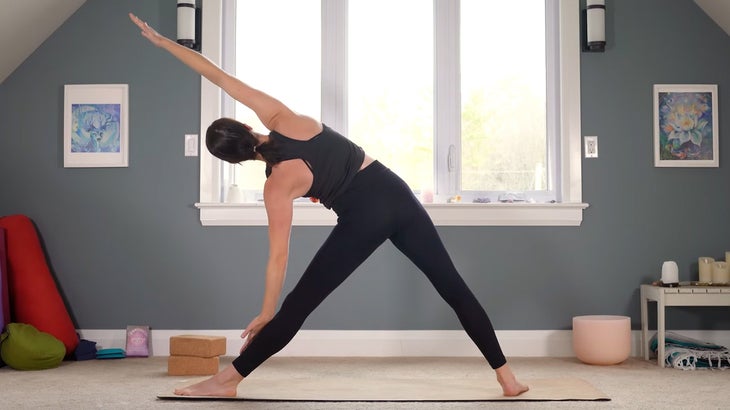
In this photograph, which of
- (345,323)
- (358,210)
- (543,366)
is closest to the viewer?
(358,210)

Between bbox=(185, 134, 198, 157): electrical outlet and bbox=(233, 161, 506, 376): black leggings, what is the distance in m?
1.81

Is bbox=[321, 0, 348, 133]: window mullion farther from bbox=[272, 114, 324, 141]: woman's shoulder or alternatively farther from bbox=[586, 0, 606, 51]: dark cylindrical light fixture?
bbox=[272, 114, 324, 141]: woman's shoulder

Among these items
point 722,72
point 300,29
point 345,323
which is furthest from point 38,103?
point 722,72

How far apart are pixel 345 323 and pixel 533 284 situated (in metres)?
1.04

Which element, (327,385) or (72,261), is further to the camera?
(72,261)

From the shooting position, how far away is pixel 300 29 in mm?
4848

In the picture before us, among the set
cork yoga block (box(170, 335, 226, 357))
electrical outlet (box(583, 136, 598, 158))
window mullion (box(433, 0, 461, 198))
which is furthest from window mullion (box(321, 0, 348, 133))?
cork yoga block (box(170, 335, 226, 357))

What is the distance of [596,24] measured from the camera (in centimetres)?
461

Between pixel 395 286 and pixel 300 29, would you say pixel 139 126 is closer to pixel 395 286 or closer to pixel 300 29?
pixel 300 29

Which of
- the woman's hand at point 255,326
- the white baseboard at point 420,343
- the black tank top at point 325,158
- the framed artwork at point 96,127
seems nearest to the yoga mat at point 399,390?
the woman's hand at point 255,326

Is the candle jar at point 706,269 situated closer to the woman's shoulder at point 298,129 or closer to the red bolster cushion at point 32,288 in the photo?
the woman's shoulder at point 298,129

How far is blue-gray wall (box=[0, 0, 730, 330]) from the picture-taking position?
4.66 meters

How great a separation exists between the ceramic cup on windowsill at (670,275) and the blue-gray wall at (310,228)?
0.29 metres

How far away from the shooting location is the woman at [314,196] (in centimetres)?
293
